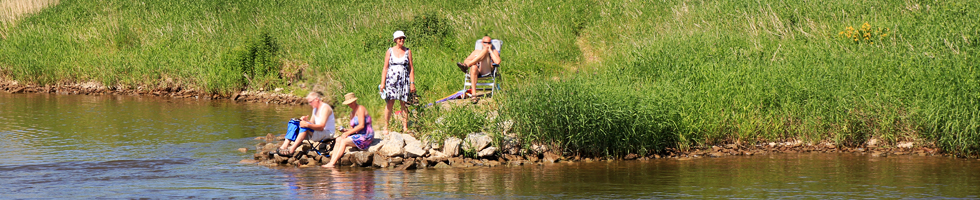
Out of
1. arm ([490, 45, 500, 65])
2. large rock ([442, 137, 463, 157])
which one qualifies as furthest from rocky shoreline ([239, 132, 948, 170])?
arm ([490, 45, 500, 65])

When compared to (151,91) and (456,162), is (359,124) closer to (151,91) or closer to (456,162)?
(456,162)

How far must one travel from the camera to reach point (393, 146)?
11.5 metres

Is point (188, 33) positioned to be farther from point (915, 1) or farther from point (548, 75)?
point (915, 1)

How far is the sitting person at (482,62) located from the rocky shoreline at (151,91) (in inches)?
261

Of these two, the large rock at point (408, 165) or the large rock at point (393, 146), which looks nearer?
the large rock at point (408, 165)

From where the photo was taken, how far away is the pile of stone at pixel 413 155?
11.3 metres

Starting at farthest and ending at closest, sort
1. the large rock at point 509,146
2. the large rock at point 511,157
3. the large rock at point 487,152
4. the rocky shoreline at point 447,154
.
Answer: the large rock at point 509,146 < the large rock at point 511,157 < the large rock at point 487,152 < the rocky shoreline at point 447,154

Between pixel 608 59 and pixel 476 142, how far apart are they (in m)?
5.28

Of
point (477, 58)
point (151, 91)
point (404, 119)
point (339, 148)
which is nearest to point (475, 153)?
point (404, 119)

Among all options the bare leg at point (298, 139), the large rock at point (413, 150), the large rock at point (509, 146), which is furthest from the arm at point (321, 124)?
the large rock at point (509, 146)

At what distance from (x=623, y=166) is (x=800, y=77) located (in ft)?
12.2

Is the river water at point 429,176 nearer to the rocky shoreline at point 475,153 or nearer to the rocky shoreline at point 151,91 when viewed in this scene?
the rocky shoreline at point 475,153

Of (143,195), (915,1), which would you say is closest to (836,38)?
(915,1)

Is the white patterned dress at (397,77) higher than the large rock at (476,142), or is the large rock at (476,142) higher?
the white patterned dress at (397,77)
